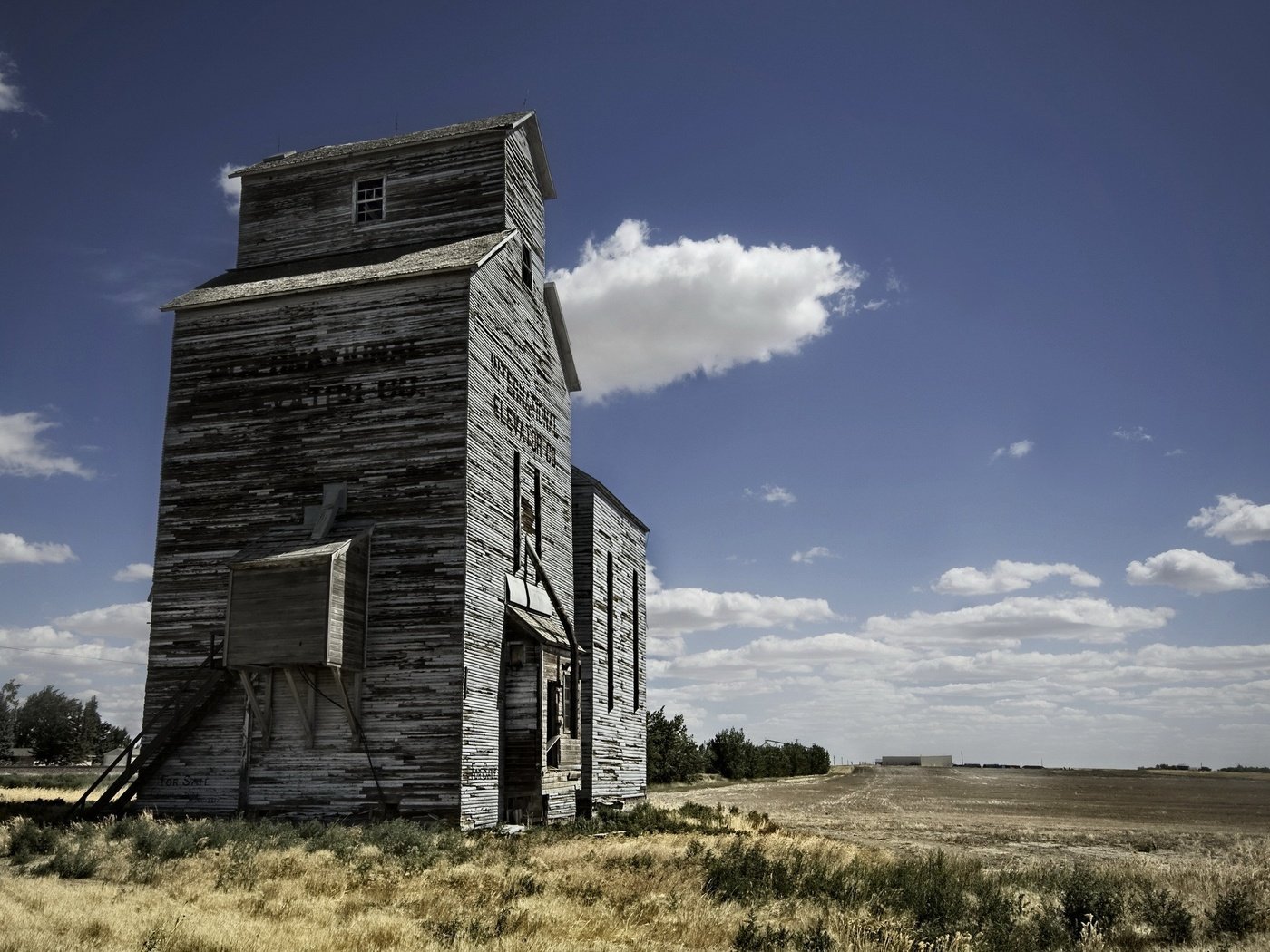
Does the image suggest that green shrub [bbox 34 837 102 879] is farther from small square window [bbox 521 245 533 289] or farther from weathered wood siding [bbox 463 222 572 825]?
small square window [bbox 521 245 533 289]

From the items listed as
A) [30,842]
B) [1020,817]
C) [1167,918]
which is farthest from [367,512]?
[1020,817]

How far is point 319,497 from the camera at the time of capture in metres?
24.9

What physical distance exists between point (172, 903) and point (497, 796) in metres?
11.6

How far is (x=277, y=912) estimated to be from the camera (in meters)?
13.2

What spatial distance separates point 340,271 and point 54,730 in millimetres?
81270

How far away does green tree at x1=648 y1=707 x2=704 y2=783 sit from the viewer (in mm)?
64312

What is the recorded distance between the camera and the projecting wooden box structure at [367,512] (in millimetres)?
22906

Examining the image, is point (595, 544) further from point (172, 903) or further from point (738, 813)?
point (172, 903)

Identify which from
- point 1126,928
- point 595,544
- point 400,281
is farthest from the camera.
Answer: point 595,544

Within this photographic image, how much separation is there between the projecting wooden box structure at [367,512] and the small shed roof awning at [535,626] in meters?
0.08

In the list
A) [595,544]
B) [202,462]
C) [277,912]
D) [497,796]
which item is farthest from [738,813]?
[277,912]

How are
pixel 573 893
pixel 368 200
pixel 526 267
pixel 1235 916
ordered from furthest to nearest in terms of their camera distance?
pixel 526 267 < pixel 368 200 < pixel 573 893 < pixel 1235 916

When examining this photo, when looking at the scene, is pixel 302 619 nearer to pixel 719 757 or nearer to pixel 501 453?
pixel 501 453

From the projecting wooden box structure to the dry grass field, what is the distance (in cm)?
241
